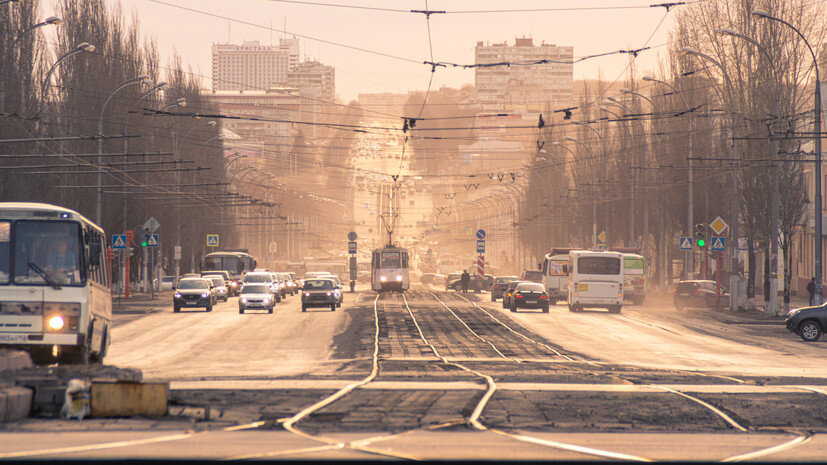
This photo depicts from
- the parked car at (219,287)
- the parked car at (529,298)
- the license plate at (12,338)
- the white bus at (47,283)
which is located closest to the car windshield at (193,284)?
the parked car at (219,287)

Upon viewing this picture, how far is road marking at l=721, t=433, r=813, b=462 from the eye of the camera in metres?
11.0

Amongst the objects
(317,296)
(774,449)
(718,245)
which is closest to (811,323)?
(718,245)

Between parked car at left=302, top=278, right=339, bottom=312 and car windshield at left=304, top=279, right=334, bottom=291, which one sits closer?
parked car at left=302, top=278, right=339, bottom=312

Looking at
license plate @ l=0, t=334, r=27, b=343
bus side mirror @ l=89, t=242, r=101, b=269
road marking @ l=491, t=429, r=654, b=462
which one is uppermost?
bus side mirror @ l=89, t=242, r=101, b=269

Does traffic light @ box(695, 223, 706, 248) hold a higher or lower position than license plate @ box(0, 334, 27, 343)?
higher

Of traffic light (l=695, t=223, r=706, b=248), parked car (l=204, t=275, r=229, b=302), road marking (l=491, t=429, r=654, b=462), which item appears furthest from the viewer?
parked car (l=204, t=275, r=229, b=302)

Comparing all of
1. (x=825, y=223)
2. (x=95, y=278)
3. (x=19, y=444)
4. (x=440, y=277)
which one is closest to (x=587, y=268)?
(x=825, y=223)

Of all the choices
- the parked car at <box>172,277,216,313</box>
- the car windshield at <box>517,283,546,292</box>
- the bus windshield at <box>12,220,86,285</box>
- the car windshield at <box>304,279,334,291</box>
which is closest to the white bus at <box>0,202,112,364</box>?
the bus windshield at <box>12,220,86,285</box>

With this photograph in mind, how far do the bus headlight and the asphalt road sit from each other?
7.25ft

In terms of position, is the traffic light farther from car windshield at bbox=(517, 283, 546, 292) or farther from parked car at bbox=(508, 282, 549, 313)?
car windshield at bbox=(517, 283, 546, 292)

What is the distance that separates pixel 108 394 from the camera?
13.6 metres

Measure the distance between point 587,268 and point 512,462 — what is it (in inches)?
1662

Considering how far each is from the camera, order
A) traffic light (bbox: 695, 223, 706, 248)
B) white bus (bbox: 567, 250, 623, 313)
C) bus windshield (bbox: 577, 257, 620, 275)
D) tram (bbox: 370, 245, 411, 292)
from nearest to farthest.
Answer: traffic light (bbox: 695, 223, 706, 248) < white bus (bbox: 567, 250, 623, 313) < bus windshield (bbox: 577, 257, 620, 275) < tram (bbox: 370, 245, 411, 292)

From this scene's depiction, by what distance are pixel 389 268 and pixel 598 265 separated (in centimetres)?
2625
